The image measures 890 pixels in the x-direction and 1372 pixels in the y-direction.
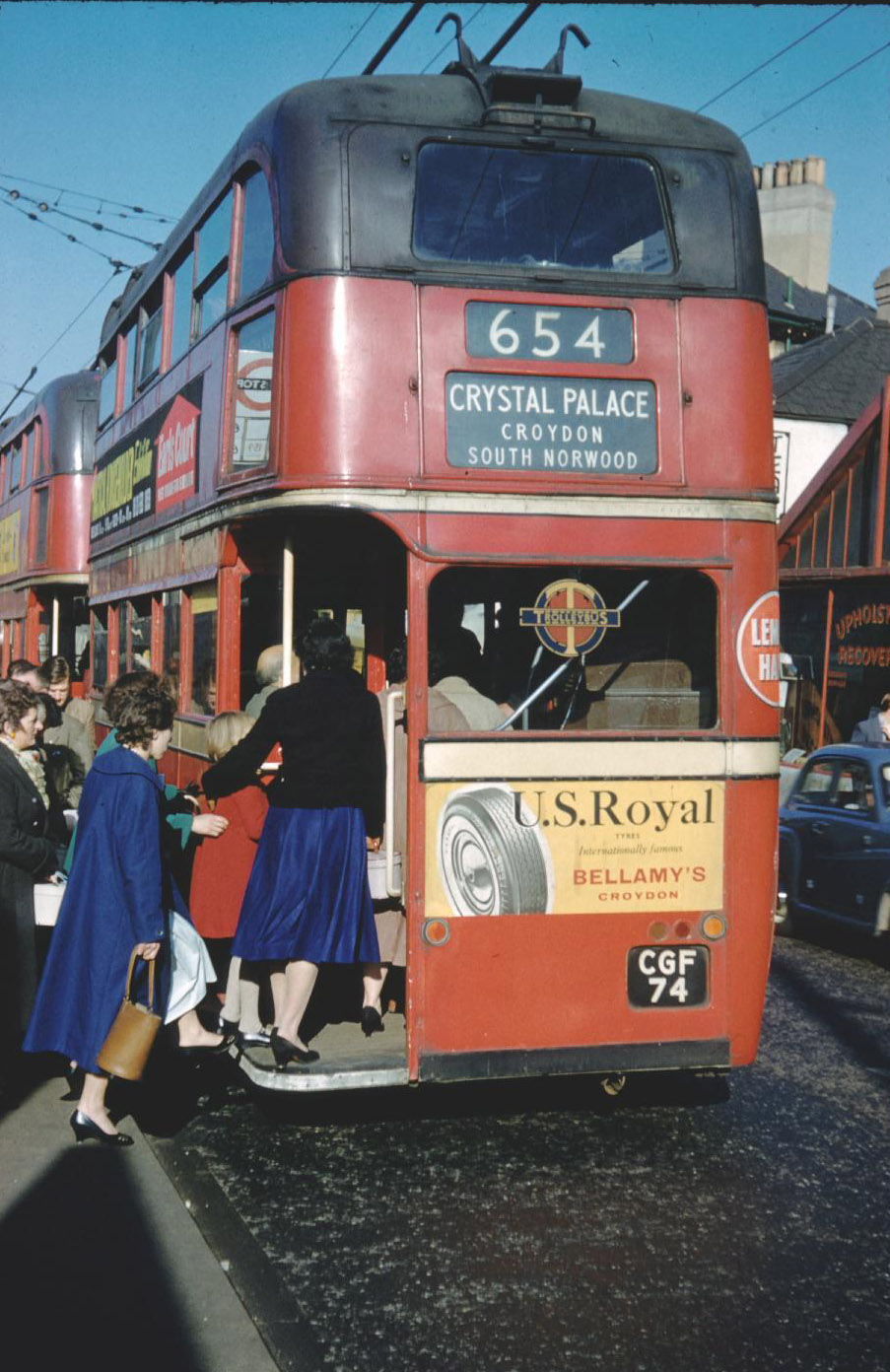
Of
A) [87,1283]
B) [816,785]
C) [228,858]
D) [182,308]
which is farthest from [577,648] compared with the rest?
[816,785]

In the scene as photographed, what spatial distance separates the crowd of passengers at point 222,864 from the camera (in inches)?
228

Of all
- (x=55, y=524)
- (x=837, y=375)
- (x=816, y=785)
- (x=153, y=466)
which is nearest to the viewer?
(x=153, y=466)

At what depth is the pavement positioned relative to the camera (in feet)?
13.1

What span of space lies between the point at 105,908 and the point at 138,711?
2.60ft

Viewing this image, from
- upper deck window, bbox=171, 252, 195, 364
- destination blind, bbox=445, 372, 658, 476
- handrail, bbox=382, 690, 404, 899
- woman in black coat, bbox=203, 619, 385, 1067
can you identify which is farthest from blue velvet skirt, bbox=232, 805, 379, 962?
upper deck window, bbox=171, 252, 195, 364

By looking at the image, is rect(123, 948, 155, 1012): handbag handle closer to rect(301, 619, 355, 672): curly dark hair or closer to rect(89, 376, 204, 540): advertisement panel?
rect(301, 619, 355, 672): curly dark hair

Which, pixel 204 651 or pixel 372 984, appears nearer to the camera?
pixel 372 984

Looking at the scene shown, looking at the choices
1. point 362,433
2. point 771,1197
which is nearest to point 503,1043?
point 771,1197

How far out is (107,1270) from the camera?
457 cm

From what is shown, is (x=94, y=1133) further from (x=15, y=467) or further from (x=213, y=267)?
(x=15, y=467)

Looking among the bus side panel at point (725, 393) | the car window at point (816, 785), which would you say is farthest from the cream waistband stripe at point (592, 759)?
the car window at point (816, 785)

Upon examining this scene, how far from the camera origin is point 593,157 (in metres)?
5.86

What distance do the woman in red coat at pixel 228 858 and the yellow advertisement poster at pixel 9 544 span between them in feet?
47.5

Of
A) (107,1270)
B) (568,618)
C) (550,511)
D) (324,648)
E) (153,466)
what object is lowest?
(107,1270)
